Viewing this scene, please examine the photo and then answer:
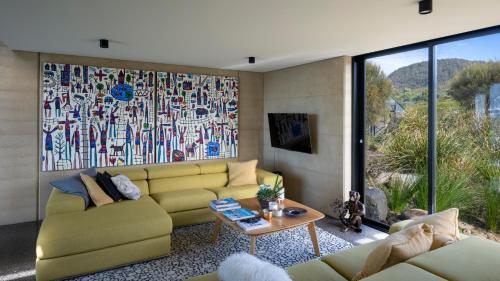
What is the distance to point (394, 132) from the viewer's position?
400cm

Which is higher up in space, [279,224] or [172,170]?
[172,170]

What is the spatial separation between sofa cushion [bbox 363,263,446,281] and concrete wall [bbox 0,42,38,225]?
4.52 m

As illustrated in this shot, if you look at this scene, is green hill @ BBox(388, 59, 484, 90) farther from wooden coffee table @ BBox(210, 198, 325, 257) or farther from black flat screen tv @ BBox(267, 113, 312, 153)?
wooden coffee table @ BBox(210, 198, 325, 257)

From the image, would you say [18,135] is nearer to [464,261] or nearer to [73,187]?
[73,187]

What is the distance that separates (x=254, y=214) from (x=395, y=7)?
2.31 m

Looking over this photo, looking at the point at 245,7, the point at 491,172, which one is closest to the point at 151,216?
the point at 245,7

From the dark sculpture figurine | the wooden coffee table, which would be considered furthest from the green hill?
the wooden coffee table

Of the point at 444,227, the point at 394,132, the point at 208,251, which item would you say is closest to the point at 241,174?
the point at 208,251

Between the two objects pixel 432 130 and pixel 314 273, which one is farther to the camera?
pixel 432 130

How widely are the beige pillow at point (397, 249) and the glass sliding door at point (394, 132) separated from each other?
6.86 feet

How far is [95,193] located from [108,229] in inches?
34.7

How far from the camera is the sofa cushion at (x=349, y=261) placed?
2.05m

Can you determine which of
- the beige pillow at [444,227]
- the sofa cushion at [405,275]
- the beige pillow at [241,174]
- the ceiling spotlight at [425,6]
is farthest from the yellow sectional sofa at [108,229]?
the ceiling spotlight at [425,6]

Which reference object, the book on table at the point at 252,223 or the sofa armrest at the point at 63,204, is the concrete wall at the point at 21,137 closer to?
the sofa armrest at the point at 63,204
